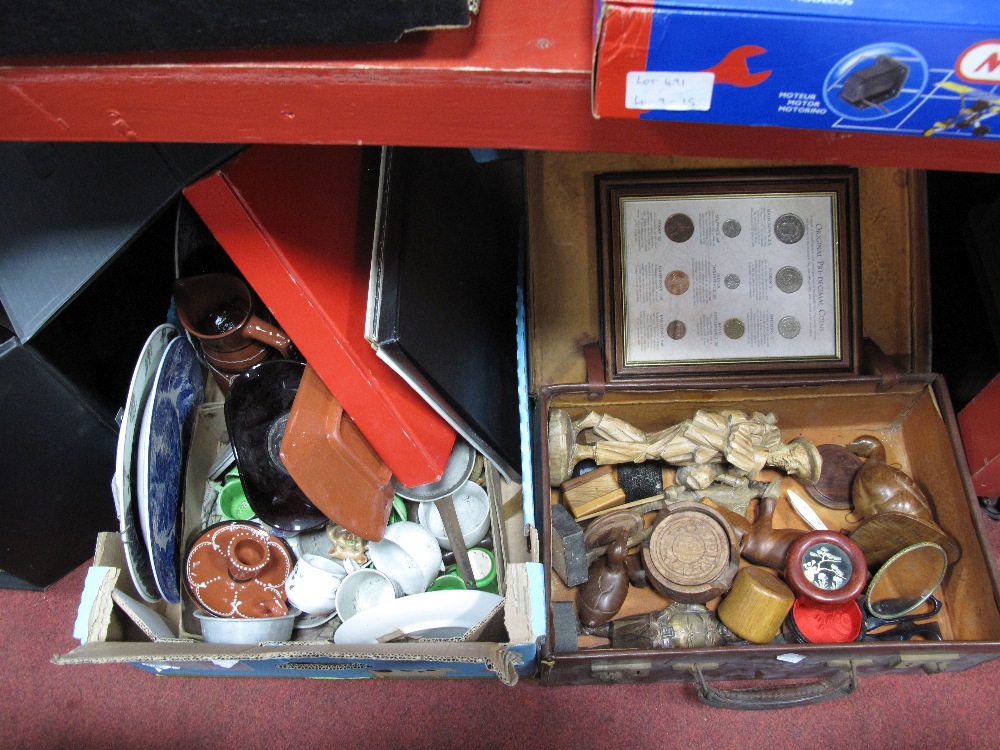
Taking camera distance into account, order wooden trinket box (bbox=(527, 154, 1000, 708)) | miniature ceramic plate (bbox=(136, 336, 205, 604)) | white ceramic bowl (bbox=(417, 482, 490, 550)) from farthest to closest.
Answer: white ceramic bowl (bbox=(417, 482, 490, 550)) → wooden trinket box (bbox=(527, 154, 1000, 708)) → miniature ceramic plate (bbox=(136, 336, 205, 604))

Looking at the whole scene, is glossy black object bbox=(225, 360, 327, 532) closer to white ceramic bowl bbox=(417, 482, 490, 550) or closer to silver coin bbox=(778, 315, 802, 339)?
white ceramic bowl bbox=(417, 482, 490, 550)

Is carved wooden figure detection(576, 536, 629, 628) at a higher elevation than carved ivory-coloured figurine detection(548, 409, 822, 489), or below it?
below

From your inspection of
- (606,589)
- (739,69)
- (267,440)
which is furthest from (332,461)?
(739,69)

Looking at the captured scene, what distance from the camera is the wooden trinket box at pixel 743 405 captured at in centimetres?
130

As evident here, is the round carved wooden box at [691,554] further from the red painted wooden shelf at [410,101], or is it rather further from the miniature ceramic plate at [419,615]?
the red painted wooden shelf at [410,101]

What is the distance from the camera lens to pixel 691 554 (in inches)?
51.9

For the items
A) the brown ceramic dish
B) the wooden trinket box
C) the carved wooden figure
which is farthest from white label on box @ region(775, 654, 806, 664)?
the brown ceramic dish

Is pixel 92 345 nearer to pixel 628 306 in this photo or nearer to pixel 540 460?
pixel 540 460

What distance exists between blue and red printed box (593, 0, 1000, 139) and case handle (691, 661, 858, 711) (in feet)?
3.38

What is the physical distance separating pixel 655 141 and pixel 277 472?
854 millimetres

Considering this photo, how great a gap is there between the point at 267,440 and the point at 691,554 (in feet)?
2.63

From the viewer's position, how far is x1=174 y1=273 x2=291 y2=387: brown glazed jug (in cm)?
127

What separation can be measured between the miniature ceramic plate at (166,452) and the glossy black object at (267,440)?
12 cm

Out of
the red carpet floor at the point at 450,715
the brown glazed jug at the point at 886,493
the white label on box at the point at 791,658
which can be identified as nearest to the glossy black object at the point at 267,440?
the red carpet floor at the point at 450,715
